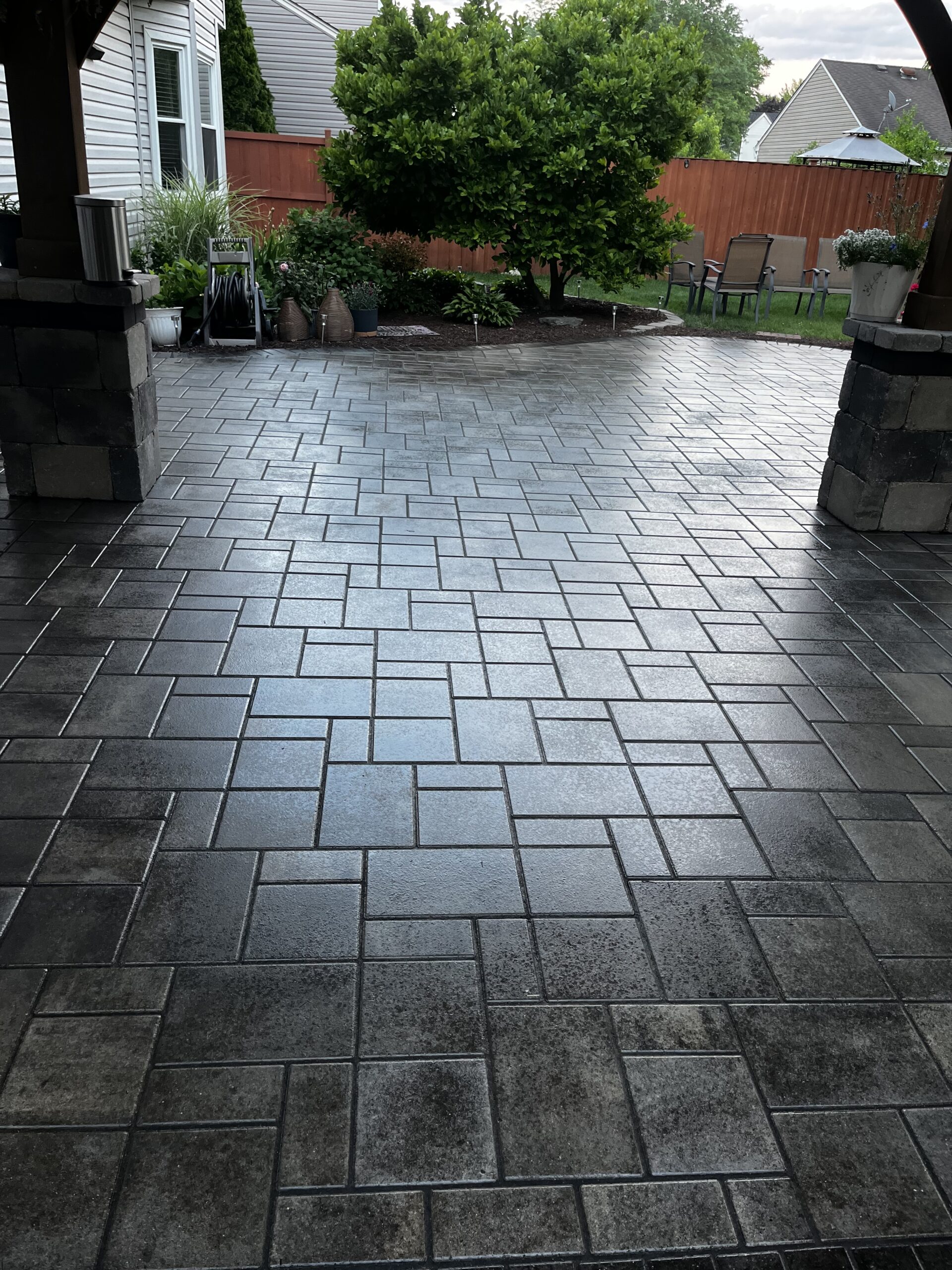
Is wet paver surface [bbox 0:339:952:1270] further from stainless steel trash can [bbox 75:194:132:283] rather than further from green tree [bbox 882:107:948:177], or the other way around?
green tree [bbox 882:107:948:177]

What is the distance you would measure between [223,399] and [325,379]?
106 cm

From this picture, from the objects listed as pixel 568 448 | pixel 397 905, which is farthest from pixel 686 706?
pixel 568 448

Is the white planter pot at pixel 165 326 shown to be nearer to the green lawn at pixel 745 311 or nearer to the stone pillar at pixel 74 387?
the stone pillar at pixel 74 387


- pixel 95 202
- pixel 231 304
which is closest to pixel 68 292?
pixel 95 202

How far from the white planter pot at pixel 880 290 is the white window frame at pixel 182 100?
7.08 metres

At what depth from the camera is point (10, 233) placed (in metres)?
4.27

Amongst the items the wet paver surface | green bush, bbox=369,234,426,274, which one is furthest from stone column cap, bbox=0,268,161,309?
green bush, bbox=369,234,426,274

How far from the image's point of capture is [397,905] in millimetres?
2189

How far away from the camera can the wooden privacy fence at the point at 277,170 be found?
13.2m

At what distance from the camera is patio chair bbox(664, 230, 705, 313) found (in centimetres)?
1153

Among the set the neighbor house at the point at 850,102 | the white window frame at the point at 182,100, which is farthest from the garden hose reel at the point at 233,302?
the neighbor house at the point at 850,102

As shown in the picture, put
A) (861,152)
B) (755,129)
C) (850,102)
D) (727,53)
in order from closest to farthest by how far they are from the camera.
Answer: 1. (861,152)
2. (850,102)
3. (727,53)
4. (755,129)

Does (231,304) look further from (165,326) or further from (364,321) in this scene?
(364,321)

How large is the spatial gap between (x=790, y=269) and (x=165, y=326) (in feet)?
26.5
